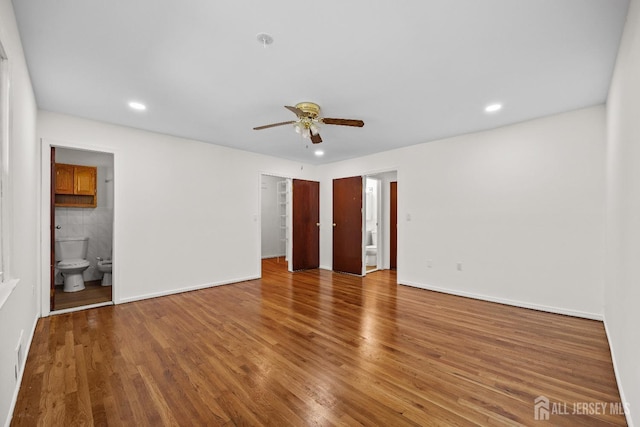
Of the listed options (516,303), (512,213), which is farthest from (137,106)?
(516,303)

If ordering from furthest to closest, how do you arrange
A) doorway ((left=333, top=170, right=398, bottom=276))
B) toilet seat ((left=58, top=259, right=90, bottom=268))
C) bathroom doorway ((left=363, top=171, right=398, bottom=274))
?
bathroom doorway ((left=363, top=171, right=398, bottom=274)) → doorway ((left=333, top=170, right=398, bottom=276)) → toilet seat ((left=58, top=259, right=90, bottom=268))

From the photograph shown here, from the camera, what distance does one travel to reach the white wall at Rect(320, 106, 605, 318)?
10.4 feet

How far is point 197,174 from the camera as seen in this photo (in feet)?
14.9

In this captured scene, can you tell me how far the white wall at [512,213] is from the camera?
3178mm

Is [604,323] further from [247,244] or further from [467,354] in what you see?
[247,244]

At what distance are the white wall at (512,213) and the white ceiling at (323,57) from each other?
43cm

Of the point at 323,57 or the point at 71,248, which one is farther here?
the point at 71,248

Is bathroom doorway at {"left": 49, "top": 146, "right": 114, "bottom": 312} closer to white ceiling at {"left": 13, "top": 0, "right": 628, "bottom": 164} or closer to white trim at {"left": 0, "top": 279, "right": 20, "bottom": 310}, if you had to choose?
white ceiling at {"left": 13, "top": 0, "right": 628, "bottom": 164}

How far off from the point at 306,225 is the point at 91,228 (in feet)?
13.3

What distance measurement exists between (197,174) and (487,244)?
15.1 feet

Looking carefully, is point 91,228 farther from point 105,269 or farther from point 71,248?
point 105,269

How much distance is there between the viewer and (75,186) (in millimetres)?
4645

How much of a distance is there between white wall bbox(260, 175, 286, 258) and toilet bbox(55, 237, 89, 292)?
159 inches

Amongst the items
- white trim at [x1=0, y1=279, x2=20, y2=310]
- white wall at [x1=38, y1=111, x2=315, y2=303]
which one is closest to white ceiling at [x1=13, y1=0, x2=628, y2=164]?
white wall at [x1=38, y1=111, x2=315, y2=303]
